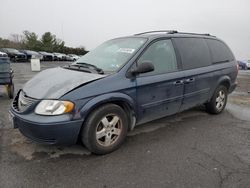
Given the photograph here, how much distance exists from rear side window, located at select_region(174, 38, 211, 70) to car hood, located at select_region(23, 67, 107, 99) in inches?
70.6

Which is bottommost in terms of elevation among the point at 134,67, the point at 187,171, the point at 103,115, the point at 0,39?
the point at 187,171

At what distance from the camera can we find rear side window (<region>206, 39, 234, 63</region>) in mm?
4867

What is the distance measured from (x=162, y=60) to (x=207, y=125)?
171cm

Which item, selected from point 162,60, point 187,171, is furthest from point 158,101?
point 187,171

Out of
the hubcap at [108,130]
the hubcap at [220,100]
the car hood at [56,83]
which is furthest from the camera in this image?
the hubcap at [220,100]

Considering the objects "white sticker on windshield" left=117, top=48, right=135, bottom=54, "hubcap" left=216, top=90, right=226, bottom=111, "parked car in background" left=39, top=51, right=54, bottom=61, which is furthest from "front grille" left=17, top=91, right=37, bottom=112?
"parked car in background" left=39, top=51, right=54, bottom=61

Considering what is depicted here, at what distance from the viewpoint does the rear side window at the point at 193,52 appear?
411cm

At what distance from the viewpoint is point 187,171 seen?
279 centimetres

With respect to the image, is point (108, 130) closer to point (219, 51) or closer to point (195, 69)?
point (195, 69)

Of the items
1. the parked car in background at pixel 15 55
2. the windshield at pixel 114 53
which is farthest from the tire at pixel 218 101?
the parked car in background at pixel 15 55

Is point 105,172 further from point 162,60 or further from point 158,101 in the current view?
point 162,60

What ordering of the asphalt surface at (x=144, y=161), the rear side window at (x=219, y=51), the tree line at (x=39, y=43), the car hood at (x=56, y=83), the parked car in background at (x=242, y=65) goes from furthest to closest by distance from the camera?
the tree line at (x=39, y=43) → the parked car in background at (x=242, y=65) → the rear side window at (x=219, y=51) → the car hood at (x=56, y=83) → the asphalt surface at (x=144, y=161)

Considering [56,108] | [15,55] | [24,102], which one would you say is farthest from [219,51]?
[15,55]

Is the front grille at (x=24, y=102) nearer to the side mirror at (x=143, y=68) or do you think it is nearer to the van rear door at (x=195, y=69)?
the side mirror at (x=143, y=68)
